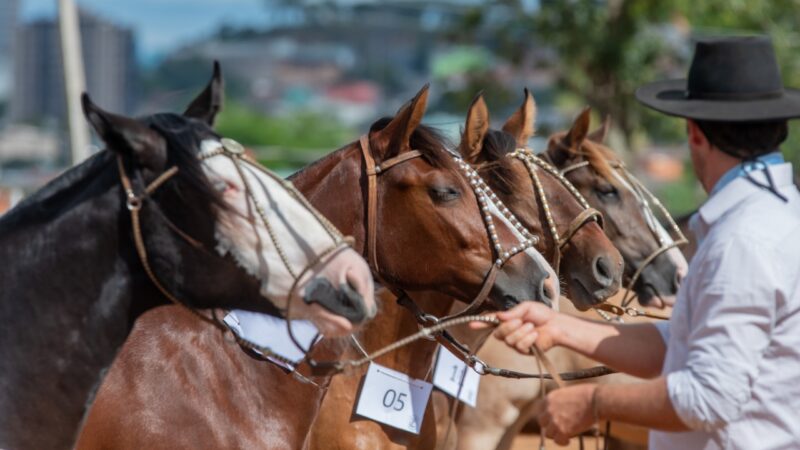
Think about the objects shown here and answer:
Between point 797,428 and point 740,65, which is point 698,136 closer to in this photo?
point 740,65

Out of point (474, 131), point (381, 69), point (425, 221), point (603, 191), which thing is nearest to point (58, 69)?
point (381, 69)

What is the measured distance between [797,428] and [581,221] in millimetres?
2515

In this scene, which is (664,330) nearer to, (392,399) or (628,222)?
(392,399)

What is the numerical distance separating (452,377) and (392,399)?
0.66 meters

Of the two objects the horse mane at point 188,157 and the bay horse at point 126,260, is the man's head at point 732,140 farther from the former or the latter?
the horse mane at point 188,157

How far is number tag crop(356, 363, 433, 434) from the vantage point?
4762 millimetres

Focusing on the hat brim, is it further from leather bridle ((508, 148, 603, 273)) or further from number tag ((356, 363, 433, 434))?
leather bridle ((508, 148, 603, 273))

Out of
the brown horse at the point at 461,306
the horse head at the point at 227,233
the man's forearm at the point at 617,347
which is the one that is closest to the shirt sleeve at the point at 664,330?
the man's forearm at the point at 617,347

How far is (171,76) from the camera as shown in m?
78.7

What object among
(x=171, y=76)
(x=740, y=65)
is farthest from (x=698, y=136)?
(x=171, y=76)

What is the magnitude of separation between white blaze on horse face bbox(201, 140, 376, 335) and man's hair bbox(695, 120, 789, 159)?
38.2 inches

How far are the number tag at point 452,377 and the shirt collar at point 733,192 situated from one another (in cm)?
256

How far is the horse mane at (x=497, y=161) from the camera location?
5.10m

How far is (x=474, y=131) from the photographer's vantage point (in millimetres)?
5098
